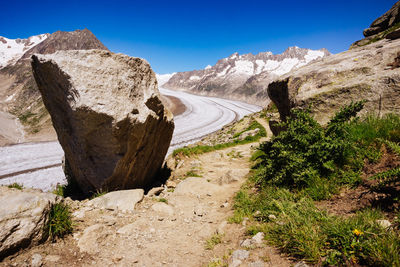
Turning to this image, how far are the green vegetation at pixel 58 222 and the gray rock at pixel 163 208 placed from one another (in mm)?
2023

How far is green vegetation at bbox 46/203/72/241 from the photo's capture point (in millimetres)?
3880

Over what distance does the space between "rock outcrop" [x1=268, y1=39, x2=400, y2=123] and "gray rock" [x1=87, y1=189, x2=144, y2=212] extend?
5436 millimetres

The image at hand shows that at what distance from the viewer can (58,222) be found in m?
4.02

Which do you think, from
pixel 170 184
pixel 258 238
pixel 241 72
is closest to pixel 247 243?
pixel 258 238

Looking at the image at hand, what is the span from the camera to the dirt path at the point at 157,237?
3502 millimetres

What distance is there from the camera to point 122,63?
6.54m

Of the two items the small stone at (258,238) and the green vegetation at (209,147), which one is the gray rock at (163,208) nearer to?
the small stone at (258,238)

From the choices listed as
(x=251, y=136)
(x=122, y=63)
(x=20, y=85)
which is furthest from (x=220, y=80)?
(x=122, y=63)

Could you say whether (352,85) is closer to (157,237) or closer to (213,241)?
(213,241)

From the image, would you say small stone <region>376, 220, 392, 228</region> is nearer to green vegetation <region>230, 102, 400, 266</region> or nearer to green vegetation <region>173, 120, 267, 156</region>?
green vegetation <region>230, 102, 400, 266</region>

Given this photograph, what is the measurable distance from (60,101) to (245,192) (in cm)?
626

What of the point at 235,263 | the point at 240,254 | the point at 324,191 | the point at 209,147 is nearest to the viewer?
the point at 235,263

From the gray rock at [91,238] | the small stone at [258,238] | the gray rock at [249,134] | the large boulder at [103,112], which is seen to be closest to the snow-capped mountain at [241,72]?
the gray rock at [249,134]

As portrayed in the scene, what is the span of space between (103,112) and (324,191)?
5.45 meters
